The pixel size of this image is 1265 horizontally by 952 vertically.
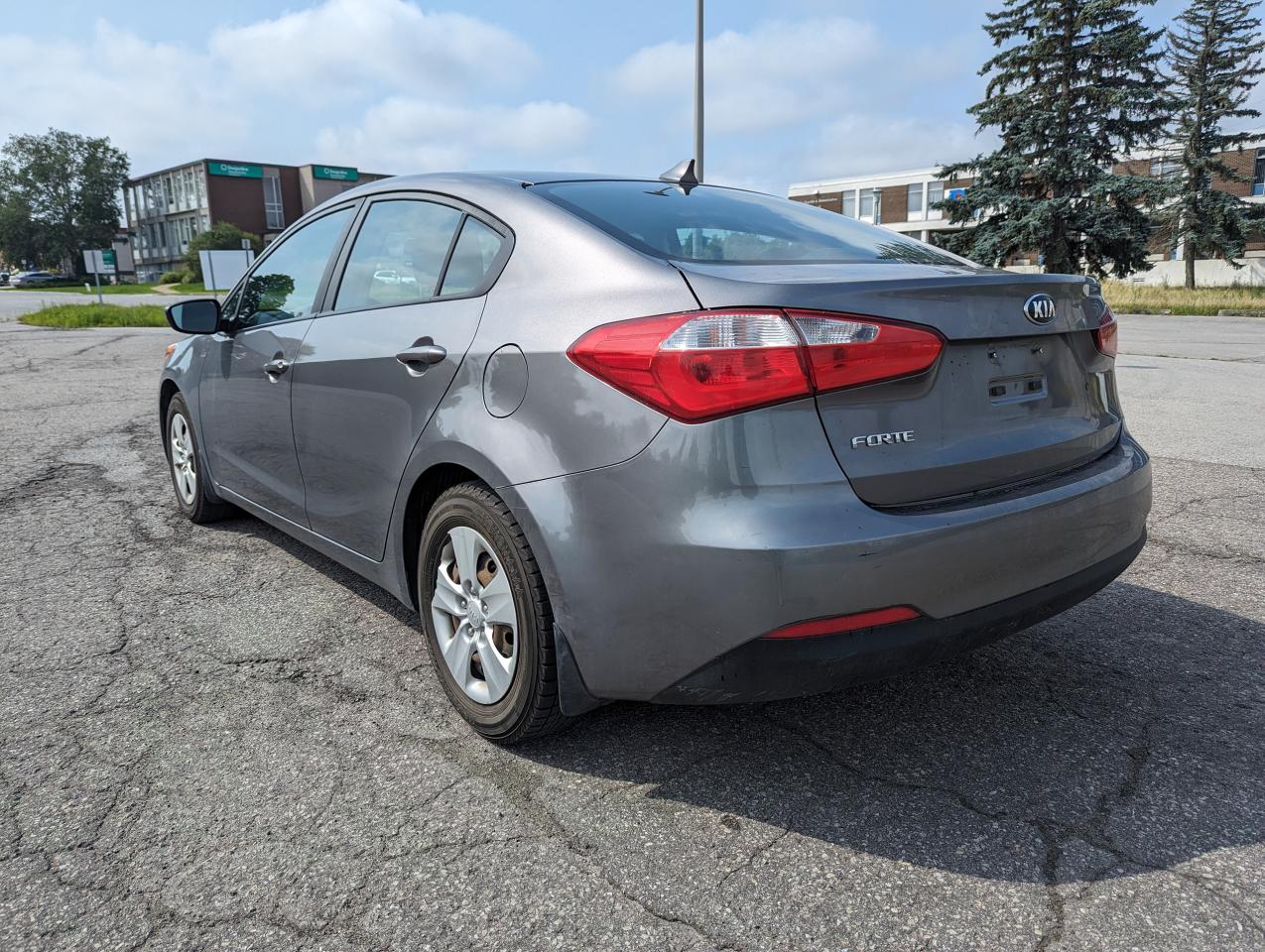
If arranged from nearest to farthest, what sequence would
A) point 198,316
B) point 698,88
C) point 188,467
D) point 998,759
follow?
point 998,759 → point 198,316 → point 188,467 → point 698,88

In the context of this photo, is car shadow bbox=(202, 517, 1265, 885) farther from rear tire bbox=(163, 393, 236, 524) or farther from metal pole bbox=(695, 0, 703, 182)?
metal pole bbox=(695, 0, 703, 182)

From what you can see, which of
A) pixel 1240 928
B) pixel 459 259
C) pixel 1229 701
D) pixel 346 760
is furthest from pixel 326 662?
pixel 1229 701

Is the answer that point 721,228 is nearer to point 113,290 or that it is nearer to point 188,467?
point 188,467

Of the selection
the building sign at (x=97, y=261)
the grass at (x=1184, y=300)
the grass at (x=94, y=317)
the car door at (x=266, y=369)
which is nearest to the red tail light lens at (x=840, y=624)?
the car door at (x=266, y=369)

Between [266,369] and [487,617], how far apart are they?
5.56 feet

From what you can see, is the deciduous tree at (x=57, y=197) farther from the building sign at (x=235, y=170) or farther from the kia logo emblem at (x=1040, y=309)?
the kia logo emblem at (x=1040, y=309)

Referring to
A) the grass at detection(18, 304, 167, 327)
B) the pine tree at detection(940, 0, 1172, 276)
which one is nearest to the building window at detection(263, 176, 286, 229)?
the grass at detection(18, 304, 167, 327)

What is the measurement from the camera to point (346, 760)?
2.54 m

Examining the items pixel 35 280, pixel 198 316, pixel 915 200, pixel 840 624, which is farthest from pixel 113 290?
pixel 840 624

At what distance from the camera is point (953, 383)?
85.2 inches

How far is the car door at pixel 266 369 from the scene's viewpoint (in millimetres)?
3504

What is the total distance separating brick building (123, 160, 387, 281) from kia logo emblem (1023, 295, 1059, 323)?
8212 centimetres

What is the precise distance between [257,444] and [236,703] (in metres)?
1.28

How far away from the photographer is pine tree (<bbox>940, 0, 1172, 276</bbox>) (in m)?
30.2
